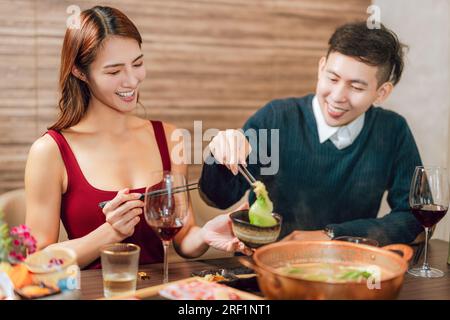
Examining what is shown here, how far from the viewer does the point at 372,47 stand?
178 cm

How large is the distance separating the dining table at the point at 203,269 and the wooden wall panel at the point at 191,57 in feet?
3.20

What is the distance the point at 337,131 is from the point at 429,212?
601 millimetres

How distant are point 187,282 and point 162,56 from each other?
4.45 ft

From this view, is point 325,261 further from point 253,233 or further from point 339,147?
point 339,147

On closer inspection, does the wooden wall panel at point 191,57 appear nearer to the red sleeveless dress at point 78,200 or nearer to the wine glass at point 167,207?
the red sleeveless dress at point 78,200

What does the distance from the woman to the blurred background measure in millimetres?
423

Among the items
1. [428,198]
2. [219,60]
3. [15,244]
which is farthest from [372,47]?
[15,244]

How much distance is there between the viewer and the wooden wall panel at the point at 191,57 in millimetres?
2006

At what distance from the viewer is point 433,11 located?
83.5 inches

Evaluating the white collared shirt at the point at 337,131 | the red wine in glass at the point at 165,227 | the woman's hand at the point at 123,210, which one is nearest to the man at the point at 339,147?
the white collared shirt at the point at 337,131

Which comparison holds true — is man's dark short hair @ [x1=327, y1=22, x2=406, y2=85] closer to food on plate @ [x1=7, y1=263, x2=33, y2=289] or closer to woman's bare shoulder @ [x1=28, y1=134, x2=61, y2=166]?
woman's bare shoulder @ [x1=28, y1=134, x2=61, y2=166]

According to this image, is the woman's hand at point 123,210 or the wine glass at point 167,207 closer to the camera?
the wine glass at point 167,207

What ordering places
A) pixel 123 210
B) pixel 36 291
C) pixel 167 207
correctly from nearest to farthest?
pixel 36 291 → pixel 167 207 → pixel 123 210

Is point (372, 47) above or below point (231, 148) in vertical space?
above
